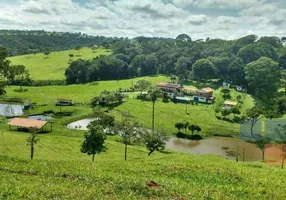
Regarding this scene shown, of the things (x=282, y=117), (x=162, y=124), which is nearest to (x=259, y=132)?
(x=282, y=117)

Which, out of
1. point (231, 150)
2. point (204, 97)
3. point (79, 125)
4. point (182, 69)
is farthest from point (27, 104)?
point (182, 69)

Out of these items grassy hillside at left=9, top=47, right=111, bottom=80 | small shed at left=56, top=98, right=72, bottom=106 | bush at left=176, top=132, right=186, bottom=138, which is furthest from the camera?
grassy hillside at left=9, top=47, right=111, bottom=80

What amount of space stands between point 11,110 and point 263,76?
3446 inches

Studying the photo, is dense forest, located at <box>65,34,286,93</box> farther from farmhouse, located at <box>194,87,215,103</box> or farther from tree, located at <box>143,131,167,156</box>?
tree, located at <box>143,131,167,156</box>

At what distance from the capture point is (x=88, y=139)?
1789 inches

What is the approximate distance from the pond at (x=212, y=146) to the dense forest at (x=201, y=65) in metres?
48.6

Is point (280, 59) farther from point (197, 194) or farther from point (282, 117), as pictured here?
point (197, 194)

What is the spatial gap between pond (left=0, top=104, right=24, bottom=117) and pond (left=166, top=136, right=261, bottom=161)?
155 ft

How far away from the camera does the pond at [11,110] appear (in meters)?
92.5

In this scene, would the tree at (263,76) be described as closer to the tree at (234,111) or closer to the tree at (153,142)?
the tree at (234,111)

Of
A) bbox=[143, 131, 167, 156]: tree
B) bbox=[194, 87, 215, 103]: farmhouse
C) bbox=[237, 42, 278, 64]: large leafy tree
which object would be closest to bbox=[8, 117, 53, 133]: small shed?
bbox=[143, 131, 167, 156]: tree

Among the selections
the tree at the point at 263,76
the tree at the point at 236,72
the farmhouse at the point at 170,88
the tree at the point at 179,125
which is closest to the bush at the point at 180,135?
the tree at the point at 179,125

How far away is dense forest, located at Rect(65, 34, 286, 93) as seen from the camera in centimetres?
12031

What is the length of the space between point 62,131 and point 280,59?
12653cm
